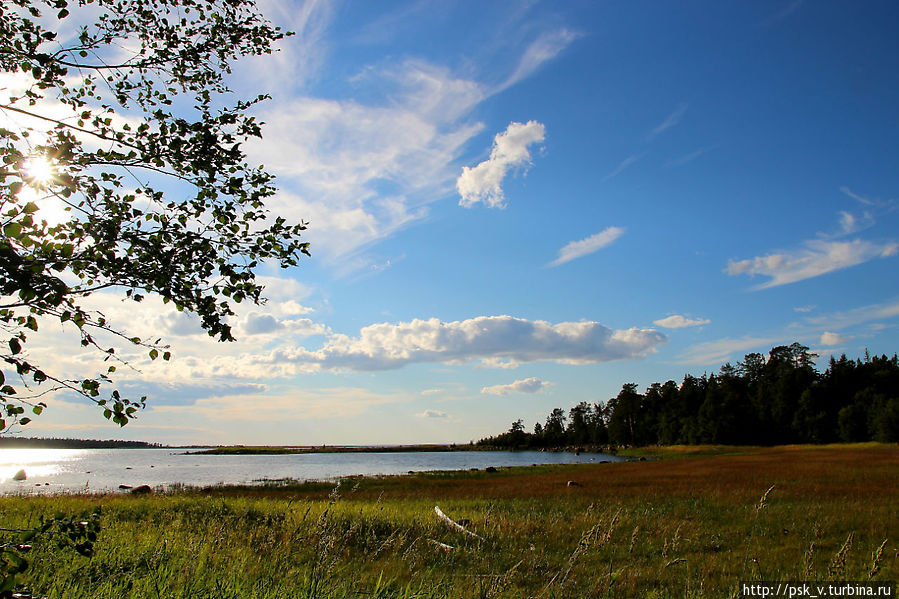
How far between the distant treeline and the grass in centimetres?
8460

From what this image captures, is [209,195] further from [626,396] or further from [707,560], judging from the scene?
[626,396]

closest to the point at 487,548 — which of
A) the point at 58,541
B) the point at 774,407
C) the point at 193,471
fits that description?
the point at 58,541

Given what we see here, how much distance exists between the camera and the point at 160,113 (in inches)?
198

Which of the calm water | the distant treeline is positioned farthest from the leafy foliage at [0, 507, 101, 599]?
the distant treeline

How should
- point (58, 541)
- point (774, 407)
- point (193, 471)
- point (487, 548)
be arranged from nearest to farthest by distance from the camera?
1. point (58, 541)
2. point (487, 548)
3. point (193, 471)
4. point (774, 407)

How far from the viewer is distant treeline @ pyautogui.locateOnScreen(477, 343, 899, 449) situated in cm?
8794

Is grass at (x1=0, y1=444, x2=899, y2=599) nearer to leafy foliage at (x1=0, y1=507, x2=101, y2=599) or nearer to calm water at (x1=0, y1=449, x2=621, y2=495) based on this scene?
leafy foliage at (x1=0, y1=507, x2=101, y2=599)

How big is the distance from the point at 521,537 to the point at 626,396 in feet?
465

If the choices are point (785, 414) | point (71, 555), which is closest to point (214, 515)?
point (71, 555)

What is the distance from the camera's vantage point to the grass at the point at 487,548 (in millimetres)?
5777

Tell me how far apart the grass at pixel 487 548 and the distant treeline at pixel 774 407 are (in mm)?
84601

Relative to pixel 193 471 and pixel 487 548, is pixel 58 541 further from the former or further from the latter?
pixel 193 471

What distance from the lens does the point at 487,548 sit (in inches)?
469

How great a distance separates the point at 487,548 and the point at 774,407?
113 metres
